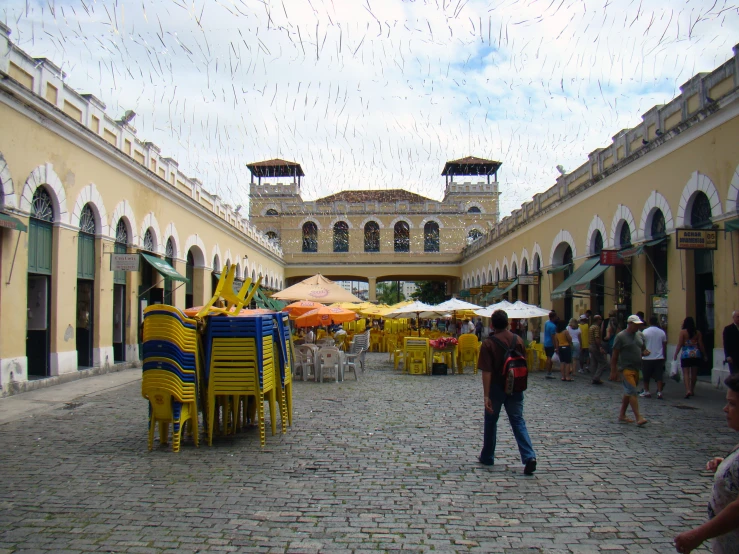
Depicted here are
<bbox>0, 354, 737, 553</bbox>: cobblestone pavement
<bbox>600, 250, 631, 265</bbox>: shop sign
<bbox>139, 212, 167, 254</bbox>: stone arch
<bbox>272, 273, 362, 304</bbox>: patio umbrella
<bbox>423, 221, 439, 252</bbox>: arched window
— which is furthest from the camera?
<bbox>423, 221, 439, 252</bbox>: arched window

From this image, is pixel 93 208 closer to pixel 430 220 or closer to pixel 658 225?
pixel 658 225

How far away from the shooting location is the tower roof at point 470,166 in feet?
154

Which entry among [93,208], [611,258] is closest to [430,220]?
[611,258]

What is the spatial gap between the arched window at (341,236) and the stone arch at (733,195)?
3424cm

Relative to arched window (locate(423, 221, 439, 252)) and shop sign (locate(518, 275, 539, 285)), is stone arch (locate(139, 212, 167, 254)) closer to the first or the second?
shop sign (locate(518, 275, 539, 285))

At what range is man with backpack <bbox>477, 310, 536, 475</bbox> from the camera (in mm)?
5754

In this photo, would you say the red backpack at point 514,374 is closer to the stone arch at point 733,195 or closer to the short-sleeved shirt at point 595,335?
the stone arch at point 733,195

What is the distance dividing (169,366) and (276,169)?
137 feet

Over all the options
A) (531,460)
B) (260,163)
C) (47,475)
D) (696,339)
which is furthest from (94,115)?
(260,163)

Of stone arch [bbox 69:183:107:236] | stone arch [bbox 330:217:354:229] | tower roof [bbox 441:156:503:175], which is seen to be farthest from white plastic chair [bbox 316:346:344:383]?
tower roof [bbox 441:156:503:175]

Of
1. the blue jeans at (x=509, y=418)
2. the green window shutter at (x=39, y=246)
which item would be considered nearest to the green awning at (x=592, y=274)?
the blue jeans at (x=509, y=418)

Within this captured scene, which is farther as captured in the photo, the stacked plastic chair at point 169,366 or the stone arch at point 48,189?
the stone arch at point 48,189

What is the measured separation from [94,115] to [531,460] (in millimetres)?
12656

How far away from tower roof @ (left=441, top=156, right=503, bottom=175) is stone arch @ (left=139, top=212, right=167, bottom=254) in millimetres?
32386
